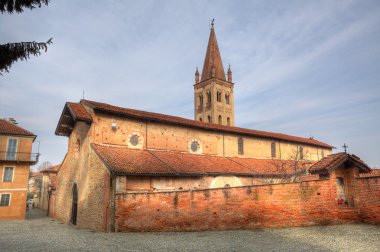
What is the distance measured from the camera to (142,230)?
45.5ft

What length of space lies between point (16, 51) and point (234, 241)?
870cm

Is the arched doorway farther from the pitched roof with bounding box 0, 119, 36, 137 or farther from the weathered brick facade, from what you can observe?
the pitched roof with bounding box 0, 119, 36, 137

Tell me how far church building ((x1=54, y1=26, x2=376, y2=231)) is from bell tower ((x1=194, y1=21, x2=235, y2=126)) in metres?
20.8

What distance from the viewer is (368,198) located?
12.2 m

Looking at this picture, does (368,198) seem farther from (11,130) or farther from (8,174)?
(11,130)

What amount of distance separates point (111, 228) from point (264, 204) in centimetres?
729

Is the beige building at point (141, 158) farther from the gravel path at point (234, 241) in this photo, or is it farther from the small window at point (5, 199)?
the small window at point (5, 199)

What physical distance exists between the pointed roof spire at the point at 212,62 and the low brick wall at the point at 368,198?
40.0 m

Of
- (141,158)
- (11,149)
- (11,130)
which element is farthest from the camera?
(11,130)

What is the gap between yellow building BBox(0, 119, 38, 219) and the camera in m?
24.7

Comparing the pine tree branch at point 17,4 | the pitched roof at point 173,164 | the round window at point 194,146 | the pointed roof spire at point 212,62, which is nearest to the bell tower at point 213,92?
the pointed roof spire at point 212,62

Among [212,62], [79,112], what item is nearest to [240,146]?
[79,112]

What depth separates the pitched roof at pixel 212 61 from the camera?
51812 mm

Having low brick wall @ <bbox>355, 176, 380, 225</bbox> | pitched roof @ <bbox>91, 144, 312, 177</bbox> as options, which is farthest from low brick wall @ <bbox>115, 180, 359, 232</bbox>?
pitched roof @ <bbox>91, 144, 312, 177</bbox>
